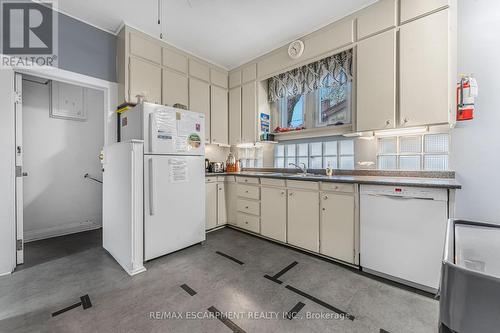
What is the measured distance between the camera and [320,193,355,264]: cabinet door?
210 cm

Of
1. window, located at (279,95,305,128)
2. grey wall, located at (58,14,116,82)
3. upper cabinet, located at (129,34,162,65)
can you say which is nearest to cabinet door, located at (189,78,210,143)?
upper cabinet, located at (129,34,162,65)

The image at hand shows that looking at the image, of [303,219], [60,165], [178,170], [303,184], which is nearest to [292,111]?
[303,184]

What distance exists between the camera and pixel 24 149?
294cm

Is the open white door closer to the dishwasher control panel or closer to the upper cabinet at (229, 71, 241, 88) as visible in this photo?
the upper cabinet at (229, 71, 241, 88)

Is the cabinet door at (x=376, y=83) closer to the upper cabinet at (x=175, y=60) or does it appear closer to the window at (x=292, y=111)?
the window at (x=292, y=111)

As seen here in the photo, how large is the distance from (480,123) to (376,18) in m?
1.47

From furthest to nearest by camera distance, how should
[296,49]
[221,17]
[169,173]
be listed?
[296,49] < [221,17] < [169,173]

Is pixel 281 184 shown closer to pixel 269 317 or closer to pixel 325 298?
pixel 325 298

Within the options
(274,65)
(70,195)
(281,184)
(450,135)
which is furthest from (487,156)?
(70,195)

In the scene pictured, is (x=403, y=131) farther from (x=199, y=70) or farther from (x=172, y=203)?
(x=199, y=70)

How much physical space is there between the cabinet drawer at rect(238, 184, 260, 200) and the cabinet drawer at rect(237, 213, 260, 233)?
0.98 ft

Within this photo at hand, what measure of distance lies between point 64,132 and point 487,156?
5.39 metres

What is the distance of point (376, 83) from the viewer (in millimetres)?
2246

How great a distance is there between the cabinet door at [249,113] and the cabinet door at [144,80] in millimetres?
1401
